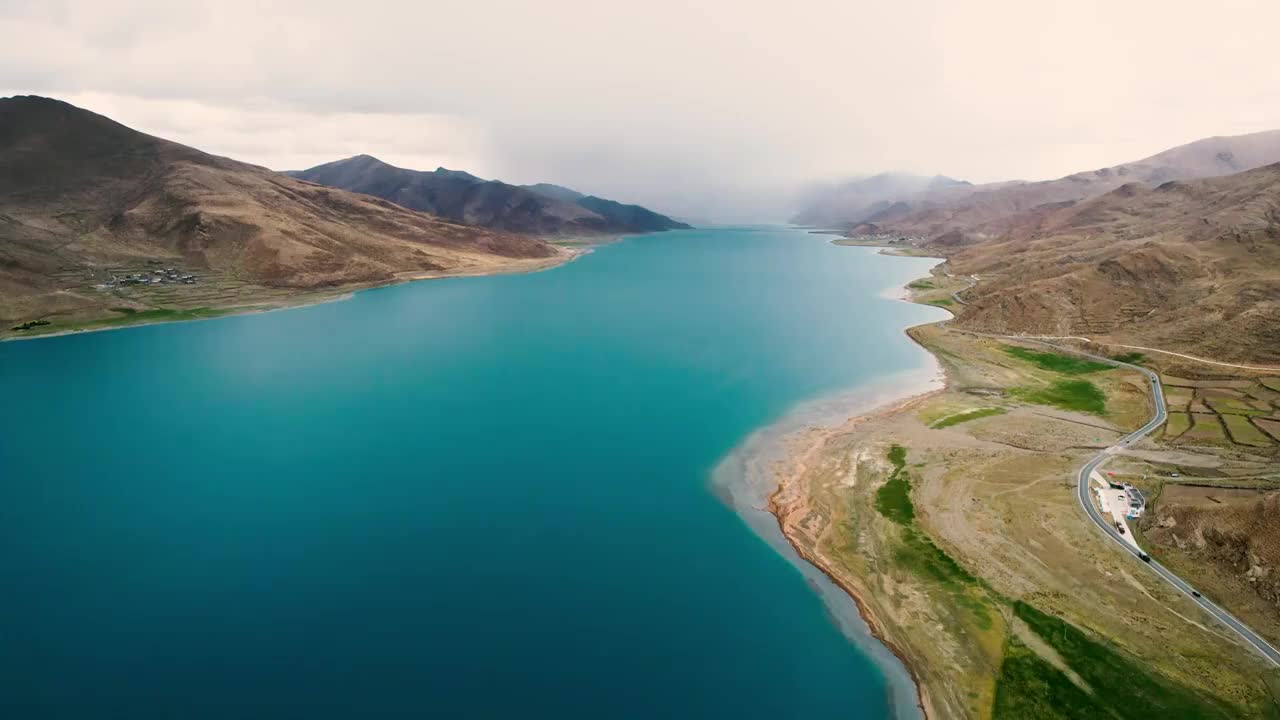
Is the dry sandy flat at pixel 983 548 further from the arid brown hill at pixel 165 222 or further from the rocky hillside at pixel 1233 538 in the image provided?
the arid brown hill at pixel 165 222

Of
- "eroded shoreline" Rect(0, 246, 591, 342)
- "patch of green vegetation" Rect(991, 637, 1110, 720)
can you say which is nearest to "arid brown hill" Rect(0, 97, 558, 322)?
"eroded shoreline" Rect(0, 246, 591, 342)

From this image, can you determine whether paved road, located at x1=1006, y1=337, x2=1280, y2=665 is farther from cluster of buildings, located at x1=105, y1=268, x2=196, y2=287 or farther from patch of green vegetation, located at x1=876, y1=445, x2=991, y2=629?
cluster of buildings, located at x1=105, y1=268, x2=196, y2=287

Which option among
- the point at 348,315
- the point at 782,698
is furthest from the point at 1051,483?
the point at 348,315

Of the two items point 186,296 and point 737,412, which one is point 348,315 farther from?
point 737,412

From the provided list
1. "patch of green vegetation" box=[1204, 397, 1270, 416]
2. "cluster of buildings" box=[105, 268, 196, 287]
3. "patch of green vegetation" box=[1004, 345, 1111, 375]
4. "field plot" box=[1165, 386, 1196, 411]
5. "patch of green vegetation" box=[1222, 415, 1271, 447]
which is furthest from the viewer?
"cluster of buildings" box=[105, 268, 196, 287]

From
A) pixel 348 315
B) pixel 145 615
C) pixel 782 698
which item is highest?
pixel 348 315

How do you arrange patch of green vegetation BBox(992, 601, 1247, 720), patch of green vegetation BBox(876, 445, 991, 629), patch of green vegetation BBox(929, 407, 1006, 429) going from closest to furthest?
patch of green vegetation BBox(992, 601, 1247, 720) → patch of green vegetation BBox(876, 445, 991, 629) → patch of green vegetation BBox(929, 407, 1006, 429)

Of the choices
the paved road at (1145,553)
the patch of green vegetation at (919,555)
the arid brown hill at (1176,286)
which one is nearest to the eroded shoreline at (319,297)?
the patch of green vegetation at (919,555)
